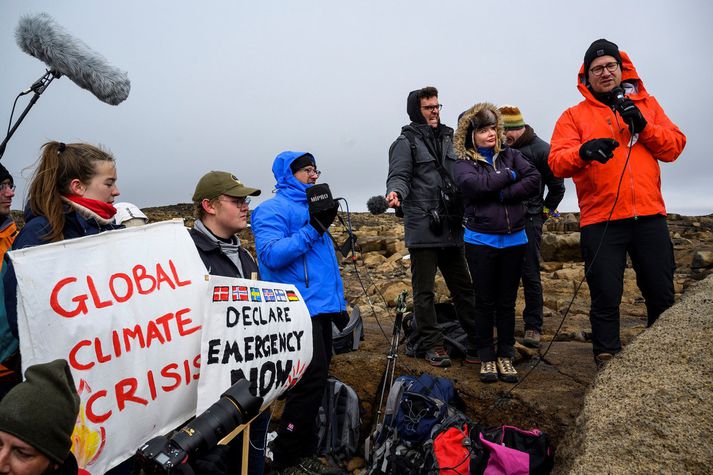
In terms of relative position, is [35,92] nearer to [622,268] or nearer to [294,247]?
[294,247]

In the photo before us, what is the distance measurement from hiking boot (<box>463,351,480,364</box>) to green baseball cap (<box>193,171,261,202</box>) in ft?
9.65

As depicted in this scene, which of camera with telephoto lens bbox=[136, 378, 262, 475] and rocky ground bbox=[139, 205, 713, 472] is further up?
camera with telephoto lens bbox=[136, 378, 262, 475]

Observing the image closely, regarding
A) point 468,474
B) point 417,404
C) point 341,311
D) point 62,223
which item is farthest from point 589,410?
point 62,223

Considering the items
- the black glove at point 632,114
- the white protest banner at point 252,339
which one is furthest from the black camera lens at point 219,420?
the black glove at point 632,114

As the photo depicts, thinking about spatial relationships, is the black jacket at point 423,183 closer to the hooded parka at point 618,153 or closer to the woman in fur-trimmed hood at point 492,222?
the woman in fur-trimmed hood at point 492,222

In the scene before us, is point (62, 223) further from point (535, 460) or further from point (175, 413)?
point (535, 460)

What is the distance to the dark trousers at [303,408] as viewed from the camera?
379cm

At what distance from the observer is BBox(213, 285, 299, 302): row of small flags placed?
262 cm

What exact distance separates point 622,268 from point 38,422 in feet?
12.8

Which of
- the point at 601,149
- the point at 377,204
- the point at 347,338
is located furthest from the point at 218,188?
the point at 347,338

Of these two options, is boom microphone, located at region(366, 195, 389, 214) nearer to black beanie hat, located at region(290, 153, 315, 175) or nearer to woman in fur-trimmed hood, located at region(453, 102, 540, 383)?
woman in fur-trimmed hood, located at region(453, 102, 540, 383)

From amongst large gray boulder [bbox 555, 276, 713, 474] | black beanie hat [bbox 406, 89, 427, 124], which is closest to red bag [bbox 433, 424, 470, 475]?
large gray boulder [bbox 555, 276, 713, 474]

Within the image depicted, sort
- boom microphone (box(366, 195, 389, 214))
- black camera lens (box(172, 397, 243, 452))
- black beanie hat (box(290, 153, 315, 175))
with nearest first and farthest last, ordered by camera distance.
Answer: black camera lens (box(172, 397, 243, 452)) → black beanie hat (box(290, 153, 315, 175)) → boom microphone (box(366, 195, 389, 214))

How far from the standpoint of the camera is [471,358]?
4852 mm
